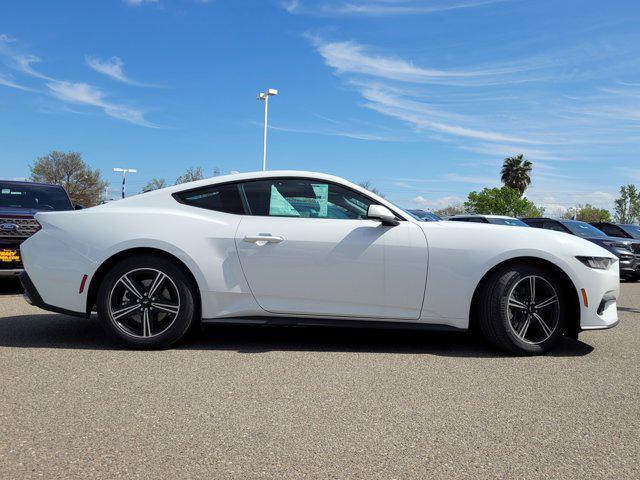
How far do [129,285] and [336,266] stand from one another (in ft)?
5.47

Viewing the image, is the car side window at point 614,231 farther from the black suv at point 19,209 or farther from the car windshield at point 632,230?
the black suv at point 19,209

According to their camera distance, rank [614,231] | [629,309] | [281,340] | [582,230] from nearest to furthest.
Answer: [281,340]
[629,309]
[582,230]
[614,231]

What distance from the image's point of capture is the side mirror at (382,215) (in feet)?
14.1

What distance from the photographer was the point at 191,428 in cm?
284

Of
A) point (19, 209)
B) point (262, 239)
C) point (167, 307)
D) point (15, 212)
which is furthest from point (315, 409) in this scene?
point (19, 209)

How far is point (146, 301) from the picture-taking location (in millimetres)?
4453

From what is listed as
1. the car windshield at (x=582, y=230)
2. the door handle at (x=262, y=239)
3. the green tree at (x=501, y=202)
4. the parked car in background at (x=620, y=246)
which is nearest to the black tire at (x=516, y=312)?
the door handle at (x=262, y=239)

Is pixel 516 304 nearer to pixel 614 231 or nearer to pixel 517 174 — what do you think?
pixel 614 231

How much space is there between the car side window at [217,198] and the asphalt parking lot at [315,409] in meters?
1.17

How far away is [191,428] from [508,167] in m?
74.0

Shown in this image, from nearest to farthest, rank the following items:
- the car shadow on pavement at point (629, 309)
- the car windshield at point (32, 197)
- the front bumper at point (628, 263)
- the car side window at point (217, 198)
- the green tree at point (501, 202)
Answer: the car side window at point (217, 198) < the car shadow on pavement at point (629, 309) < the car windshield at point (32, 197) < the front bumper at point (628, 263) < the green tree at point (501, 202)

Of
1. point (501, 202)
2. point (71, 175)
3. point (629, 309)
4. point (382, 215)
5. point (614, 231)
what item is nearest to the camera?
point (382, 215)

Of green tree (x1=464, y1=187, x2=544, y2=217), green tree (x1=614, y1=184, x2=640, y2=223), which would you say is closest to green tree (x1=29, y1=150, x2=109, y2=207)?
green tree (x1=464, y1=187, x2=544, y2=217)

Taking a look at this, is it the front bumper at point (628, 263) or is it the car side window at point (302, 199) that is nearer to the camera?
the car side window at point (302, 199)
